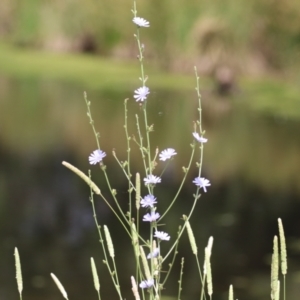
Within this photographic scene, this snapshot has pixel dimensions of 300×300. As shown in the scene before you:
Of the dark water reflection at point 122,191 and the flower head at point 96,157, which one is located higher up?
the flower head at point 96,157

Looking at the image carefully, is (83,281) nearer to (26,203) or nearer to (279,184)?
(26,203)

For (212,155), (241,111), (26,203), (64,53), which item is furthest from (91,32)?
(26,203)

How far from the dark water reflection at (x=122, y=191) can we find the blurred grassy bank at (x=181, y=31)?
1.79 meters

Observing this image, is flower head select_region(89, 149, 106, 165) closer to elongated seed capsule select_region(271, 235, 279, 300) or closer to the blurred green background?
elongated seed capsule select_region(271, 235, 279, 300)

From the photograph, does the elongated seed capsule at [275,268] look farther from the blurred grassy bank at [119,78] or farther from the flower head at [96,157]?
the blurred grassy bank at [119,78]

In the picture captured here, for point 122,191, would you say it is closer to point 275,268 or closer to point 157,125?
point 157,125

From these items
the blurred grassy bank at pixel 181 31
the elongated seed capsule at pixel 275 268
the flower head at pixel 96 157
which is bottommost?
the blurred grassy bank at pixel 181 31

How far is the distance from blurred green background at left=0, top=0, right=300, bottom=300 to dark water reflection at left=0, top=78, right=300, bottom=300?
0.01 metres

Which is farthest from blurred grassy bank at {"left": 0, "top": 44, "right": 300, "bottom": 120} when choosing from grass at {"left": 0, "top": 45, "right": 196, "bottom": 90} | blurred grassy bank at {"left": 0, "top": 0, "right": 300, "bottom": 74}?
blurred grassy bank at {"left": 0, "top": 0, "right": 300, "bottom": 74}

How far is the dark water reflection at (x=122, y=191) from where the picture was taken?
12.8 feet

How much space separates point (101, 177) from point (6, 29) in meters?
7.28

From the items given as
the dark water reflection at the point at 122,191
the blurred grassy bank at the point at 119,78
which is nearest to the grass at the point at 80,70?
the blurred grassy bank at the point at 119,78

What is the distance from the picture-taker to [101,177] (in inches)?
212

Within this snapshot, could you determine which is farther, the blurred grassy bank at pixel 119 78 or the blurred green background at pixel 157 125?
the blurred grassy bank at pixel 119 78
